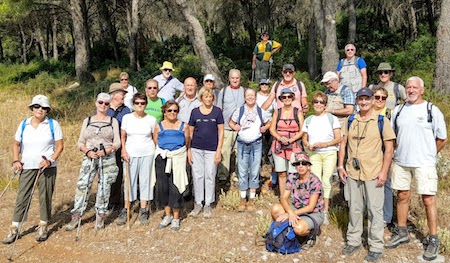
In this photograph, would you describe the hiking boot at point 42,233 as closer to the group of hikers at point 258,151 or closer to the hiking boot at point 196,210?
the group of hikers at point 258,151

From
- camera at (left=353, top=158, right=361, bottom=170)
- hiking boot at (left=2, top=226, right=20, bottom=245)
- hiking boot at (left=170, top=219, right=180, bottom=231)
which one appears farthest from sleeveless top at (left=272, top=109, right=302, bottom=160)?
hiking boot at (left=2, top=226, right=20, bottom=245)

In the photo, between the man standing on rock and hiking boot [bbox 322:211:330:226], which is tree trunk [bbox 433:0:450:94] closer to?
the man standing on rock

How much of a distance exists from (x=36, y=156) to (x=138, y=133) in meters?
1.31

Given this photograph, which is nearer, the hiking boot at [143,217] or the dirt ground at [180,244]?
the dirt ground at [180,244]

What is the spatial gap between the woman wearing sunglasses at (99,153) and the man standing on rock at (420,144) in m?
3.54

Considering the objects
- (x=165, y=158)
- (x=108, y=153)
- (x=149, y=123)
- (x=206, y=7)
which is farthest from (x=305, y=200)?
(x=206, y=7)

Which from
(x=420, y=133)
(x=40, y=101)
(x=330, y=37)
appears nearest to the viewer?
(x=420, y=133)

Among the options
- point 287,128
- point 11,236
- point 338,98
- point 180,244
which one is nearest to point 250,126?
point 287,128

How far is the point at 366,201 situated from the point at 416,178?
0.59m

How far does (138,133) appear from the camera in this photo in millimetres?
5105

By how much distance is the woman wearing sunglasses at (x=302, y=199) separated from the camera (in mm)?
4395

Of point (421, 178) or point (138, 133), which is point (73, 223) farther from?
point (421, 178)

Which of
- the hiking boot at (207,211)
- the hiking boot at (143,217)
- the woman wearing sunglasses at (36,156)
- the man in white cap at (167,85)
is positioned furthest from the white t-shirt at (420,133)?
the woman wearing sunglasses at (36,156)

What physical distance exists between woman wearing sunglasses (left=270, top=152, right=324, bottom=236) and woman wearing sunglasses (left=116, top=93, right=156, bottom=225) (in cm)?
187
